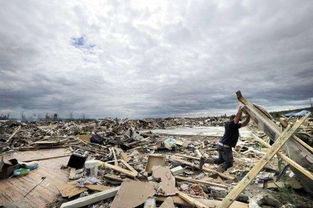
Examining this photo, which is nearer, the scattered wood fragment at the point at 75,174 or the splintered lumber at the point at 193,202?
the splintered lumber at the point at 193,202

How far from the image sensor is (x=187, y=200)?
3789mm

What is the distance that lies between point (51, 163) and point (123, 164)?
3018 millimetres

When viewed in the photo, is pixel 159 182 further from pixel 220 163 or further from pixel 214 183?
pixel 220 163

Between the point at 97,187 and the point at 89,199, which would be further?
the point at 97,187

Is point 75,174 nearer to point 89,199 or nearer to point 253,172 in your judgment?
point 89,199

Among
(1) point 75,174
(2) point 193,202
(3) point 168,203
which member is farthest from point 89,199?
(1) point 75,174

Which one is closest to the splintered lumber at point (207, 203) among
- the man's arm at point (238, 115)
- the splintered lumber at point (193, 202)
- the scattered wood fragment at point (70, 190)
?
the splintered lumber at point (193, 202)

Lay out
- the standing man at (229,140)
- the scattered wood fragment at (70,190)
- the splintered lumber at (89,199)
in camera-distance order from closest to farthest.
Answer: the splintered lumber at (89,199) < the scattered wood fragment at (70,190) < the standing man at (229,140)

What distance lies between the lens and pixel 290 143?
379 centimetres

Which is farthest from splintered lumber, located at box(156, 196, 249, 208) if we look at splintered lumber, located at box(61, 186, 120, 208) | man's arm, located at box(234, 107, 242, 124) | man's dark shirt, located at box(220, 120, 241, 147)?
man's dark shirt, located at box(220, 120, 241, 147)

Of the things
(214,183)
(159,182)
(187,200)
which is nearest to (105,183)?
(159,182)

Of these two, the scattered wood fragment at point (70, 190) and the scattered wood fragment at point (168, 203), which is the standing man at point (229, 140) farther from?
the scattered wood fragment at point (70, 190)

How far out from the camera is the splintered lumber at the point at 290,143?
362cm

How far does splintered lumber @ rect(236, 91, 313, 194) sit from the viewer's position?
3616mm
